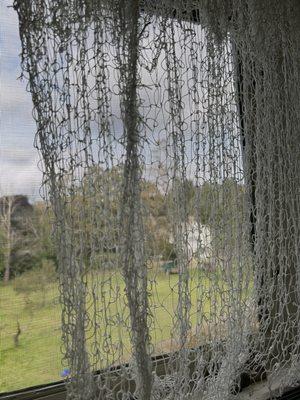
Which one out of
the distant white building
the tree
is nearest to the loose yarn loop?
the distant white building

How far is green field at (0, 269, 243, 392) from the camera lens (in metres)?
0.88

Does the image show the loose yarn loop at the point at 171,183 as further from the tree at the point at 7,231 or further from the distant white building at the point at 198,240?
the tree at the point at 7,231

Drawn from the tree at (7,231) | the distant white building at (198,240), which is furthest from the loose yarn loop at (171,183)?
the tree at (7,231)

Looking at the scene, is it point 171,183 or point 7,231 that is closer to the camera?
point 7,231

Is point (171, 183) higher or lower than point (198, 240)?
higher

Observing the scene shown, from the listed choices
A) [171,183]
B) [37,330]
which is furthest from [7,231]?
[171,183]

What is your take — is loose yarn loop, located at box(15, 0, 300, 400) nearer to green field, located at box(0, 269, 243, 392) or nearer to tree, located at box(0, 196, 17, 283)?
green field, located at box(0, 269, 243, 392)

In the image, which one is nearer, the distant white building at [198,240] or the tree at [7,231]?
the tree at [7,231]

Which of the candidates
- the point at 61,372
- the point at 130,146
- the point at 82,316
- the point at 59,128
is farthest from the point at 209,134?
the point at 61,372

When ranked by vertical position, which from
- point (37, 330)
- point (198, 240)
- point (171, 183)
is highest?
point (171, 183)

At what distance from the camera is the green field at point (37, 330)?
883 mm

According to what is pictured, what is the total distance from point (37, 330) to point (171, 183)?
0.40 m

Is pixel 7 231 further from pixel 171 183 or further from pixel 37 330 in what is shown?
pixel 171 183

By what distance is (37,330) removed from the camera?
917mm
